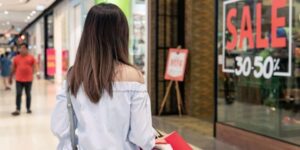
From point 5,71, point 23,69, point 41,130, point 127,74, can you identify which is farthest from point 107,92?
point 5,71

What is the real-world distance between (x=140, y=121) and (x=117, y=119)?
3.4 inches

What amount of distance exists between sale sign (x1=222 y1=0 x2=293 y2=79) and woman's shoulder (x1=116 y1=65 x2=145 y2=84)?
334 centimetres

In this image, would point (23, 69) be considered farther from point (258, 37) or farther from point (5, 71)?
point (5, 71)

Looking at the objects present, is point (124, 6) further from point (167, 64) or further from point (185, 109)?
point (185, 109)

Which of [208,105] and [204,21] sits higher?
[204,21]

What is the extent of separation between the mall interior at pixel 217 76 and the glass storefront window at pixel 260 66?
0.04ft

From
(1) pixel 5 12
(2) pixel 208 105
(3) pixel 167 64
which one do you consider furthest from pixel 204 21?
(1) pixel 5 12

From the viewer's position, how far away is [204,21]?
8.32 meters

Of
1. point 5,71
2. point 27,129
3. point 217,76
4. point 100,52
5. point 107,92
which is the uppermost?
point 100,52

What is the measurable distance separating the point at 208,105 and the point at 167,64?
1.22m

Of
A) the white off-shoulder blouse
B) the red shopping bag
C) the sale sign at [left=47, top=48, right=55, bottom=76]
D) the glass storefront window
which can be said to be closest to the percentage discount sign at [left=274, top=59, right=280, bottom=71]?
the glass storefront window

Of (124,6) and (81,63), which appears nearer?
(81,63)

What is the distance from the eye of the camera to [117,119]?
160 cm

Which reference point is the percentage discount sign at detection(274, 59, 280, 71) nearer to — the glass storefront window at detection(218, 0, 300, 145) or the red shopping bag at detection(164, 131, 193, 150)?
the glass storefront window at detection(218, 0, 300, 145)
